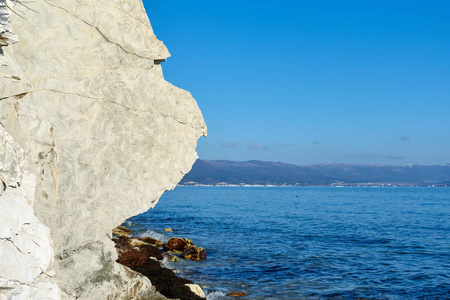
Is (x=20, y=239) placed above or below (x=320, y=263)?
above

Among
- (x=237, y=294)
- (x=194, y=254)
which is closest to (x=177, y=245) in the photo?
(x=194, y=254)

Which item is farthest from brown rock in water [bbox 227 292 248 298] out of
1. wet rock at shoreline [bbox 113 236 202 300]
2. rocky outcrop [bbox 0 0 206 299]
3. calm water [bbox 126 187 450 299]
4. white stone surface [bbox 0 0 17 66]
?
white stone surface [bbox 0 0 17 66]

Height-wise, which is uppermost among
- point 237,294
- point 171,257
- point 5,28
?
point 5,28

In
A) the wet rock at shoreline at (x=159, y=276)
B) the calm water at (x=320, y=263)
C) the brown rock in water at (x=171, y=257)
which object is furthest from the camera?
the brown rock in water at (x=171, y=257)

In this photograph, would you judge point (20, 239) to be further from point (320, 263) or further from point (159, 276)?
point (320, 263)

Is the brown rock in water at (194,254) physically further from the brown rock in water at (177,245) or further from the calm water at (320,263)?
the brown rock in water at (177,245)

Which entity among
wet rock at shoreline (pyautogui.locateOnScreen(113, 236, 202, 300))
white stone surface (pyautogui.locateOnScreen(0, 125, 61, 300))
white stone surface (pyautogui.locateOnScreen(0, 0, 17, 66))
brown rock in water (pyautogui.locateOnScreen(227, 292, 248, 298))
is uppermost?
white stone surface (pyautogui.locateOnScreen(0, 0, 17, 66))

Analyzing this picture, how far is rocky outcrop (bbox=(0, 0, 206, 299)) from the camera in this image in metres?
9.49

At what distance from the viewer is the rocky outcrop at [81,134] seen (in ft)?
31.1

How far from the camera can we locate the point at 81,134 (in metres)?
11.2

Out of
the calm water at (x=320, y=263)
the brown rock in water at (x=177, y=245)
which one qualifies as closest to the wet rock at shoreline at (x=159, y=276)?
the calm water at (x=320, y=263)

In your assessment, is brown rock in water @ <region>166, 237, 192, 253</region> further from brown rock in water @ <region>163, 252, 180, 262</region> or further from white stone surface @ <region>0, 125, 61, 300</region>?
white stone surface @ <region>0, 125, 61, 300</region>

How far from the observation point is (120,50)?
12.1 metres

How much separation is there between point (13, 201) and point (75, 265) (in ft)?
9.37
